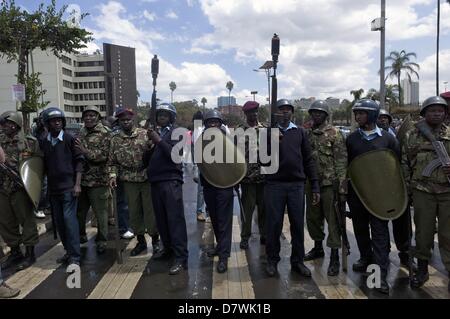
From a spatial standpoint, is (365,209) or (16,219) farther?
(16,219)

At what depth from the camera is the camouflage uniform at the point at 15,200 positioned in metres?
4.94

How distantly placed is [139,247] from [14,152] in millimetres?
2026

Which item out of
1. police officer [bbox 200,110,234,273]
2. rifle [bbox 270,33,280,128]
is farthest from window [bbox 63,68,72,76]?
police officer [bbox 200,110,234,273]

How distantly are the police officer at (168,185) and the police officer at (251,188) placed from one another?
3.50 feet

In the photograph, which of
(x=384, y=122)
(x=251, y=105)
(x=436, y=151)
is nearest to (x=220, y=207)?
(x=251, y=105)

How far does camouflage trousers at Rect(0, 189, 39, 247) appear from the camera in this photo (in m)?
4.98

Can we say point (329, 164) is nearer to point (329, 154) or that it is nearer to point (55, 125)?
point (329, 154)

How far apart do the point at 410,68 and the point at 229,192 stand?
43728mm

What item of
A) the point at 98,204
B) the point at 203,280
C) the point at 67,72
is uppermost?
the point at 67,72

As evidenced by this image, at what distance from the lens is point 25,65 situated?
44.4 ft

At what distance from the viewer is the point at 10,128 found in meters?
4.95

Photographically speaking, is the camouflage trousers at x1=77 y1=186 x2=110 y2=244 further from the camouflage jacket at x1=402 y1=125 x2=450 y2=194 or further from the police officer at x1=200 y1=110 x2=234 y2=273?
the camouflage jacket at x1=402 y1=125 x2=450 y2=194

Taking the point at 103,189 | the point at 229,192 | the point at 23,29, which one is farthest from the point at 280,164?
the point at 23,29

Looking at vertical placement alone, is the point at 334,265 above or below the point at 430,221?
below
